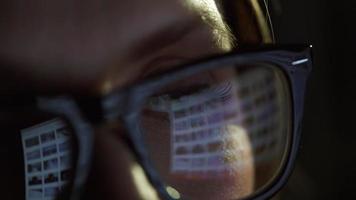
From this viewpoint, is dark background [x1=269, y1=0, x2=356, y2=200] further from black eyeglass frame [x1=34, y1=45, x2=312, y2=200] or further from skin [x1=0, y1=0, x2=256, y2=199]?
skin [x1=0, y1=0, x2=256, y2=199]

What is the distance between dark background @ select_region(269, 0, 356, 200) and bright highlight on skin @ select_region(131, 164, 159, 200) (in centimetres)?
89

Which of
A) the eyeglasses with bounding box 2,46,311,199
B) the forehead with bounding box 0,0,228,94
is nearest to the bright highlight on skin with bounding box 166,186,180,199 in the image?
the eyeglasses with bounding box 2,46,311,199

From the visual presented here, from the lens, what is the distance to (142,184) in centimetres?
63

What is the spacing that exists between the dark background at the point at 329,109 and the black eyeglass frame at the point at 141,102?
791 millimetres

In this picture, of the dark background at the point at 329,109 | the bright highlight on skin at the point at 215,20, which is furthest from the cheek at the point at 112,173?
the dark background at the point at 329,109

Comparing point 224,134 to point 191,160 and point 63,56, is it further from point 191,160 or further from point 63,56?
point 63,56

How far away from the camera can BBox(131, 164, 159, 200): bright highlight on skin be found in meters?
0.63

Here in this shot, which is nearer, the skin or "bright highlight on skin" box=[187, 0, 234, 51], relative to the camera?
the skin

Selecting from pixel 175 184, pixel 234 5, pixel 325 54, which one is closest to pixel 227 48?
pixel 234 5

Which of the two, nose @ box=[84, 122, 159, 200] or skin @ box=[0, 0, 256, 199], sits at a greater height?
skin @ box=[0, 0, 256, 199]

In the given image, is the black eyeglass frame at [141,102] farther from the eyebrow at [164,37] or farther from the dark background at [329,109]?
the dark background at [329,109]

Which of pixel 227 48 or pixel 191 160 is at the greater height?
pixel 227 48

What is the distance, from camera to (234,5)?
80cm

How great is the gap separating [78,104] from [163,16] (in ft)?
0.45
